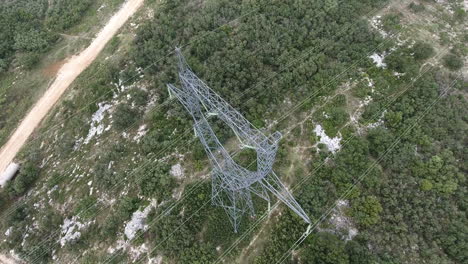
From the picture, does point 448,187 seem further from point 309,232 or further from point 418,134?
point 309,232

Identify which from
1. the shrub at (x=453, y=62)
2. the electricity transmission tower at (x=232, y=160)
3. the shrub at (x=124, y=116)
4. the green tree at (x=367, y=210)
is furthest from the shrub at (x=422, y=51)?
the shrub at (x=124, y=116)

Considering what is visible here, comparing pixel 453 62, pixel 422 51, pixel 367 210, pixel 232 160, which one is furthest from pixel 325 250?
pixel 453 62

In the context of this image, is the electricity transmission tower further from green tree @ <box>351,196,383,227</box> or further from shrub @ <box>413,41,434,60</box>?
shrub @ <box>413,41,434,60</box>

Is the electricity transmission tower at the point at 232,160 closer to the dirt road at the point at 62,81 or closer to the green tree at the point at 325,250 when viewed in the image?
the green tree at the point at 325,250

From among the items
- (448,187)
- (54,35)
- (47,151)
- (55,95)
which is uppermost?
(54,35)

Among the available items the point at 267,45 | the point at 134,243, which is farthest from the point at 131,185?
the point at 267,45

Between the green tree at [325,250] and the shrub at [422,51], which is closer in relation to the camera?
the green tree at [325,250]

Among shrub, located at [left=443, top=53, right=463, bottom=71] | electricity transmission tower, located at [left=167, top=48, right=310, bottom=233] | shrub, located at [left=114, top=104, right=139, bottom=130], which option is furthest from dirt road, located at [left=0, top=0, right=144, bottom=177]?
shrub, located at [left=443, top=53, right=463, bottom=71]
